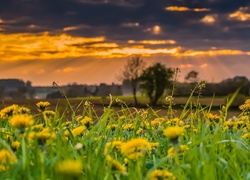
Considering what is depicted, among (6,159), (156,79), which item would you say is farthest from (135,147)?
(156,79)

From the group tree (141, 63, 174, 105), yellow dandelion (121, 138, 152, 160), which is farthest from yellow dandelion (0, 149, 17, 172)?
tree (141, 63, 174, 105)

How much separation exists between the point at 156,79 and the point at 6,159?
43.5 m

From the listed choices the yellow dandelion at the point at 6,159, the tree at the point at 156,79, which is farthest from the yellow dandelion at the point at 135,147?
the tree at the point at 156,79

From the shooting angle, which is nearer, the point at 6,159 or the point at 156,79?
the point at 6,159

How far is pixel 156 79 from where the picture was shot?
46.0 metres

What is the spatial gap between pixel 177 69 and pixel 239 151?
5.23 feet

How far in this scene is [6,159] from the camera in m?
2.69

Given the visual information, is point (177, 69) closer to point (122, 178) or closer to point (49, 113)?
point (49, 113)

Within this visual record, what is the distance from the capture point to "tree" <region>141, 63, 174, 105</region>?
46.3 meters

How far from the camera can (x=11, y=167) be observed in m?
2.78

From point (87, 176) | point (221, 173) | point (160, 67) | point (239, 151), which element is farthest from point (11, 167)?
point (160, 67)

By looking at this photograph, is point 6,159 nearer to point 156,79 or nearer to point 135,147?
point 135,147

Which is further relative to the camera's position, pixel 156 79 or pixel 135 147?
pixel 156 79

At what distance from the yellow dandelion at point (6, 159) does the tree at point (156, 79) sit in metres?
43.2
